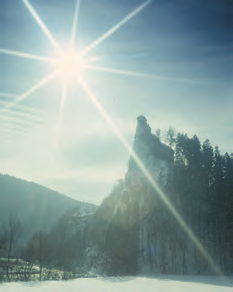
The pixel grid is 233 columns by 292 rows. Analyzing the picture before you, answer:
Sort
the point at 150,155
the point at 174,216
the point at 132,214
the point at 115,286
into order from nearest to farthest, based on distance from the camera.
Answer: the point at 115,286, the point at 174,216, the point at 132,214, the point at 150,155

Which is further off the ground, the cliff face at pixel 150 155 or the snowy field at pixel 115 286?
the cliff face at pixel 150 155

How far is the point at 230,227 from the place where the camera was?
85.3 meters

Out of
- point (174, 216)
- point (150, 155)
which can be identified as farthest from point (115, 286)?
point (150, 155)

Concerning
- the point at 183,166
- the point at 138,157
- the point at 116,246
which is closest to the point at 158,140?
the point at 138,157

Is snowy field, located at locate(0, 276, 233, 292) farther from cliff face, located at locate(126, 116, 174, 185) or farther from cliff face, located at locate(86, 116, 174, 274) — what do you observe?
cliff face, located at locate(126, 116, 174, 185)

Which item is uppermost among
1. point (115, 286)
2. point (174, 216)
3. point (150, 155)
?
point (150, 155)

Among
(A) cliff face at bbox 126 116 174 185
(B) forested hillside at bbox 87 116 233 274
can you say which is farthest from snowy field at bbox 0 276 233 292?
(A) cliff face at bbox 126 116 174 185

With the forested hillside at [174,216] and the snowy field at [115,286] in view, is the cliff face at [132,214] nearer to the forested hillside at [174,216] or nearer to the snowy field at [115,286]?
the forested hillside at [174,216]

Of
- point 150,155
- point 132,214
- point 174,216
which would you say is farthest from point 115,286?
point 150,155

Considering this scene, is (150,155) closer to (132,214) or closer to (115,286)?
(132,214)

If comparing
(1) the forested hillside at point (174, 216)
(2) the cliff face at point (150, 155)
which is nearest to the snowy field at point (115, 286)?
(1) the forested hillside at point (174, 216)

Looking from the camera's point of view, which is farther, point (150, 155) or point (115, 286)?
point (150, 155)

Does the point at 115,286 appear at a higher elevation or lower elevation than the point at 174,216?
lower

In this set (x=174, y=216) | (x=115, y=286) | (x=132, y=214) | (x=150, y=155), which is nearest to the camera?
(x=115, y=286)
